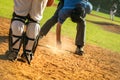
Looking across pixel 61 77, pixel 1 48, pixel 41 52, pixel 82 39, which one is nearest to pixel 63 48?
pixel 82 39

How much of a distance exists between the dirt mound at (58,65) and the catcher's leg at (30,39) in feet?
0.53

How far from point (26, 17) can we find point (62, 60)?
1800mm

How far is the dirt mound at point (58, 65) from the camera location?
579cm

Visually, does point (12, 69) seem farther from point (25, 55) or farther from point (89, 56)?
point (89, 56)

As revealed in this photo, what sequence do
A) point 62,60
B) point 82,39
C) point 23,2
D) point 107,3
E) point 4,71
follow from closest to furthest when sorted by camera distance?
point 4,71, point 23,2, point 62,60, point 82,39, point 107,3

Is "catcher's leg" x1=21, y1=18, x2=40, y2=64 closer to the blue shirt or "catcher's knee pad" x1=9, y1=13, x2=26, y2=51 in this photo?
"catcher's knee pad" x1=9, y1=13, x2=26, y2=51

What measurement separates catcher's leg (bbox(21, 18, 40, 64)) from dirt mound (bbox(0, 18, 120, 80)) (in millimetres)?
162

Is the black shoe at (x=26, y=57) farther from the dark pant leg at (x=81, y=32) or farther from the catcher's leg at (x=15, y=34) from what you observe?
the dark pant leg at (x=81, y=32)

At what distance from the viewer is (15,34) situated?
608 centimetres

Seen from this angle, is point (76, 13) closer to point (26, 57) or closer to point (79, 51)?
point (79, 51)

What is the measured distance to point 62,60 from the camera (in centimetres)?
764

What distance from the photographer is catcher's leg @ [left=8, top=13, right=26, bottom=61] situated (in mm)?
6039

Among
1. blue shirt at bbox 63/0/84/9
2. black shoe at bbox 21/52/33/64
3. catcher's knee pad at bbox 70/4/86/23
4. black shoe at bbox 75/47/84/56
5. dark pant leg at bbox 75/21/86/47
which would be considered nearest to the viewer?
black shoe at bbox 21/52/33/64

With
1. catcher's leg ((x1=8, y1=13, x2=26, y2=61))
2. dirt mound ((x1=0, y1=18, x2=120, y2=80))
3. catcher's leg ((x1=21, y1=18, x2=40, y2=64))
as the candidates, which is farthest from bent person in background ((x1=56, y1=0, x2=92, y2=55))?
catcher's leg ((x1=8, y1=13, x2=26, y2=61))
